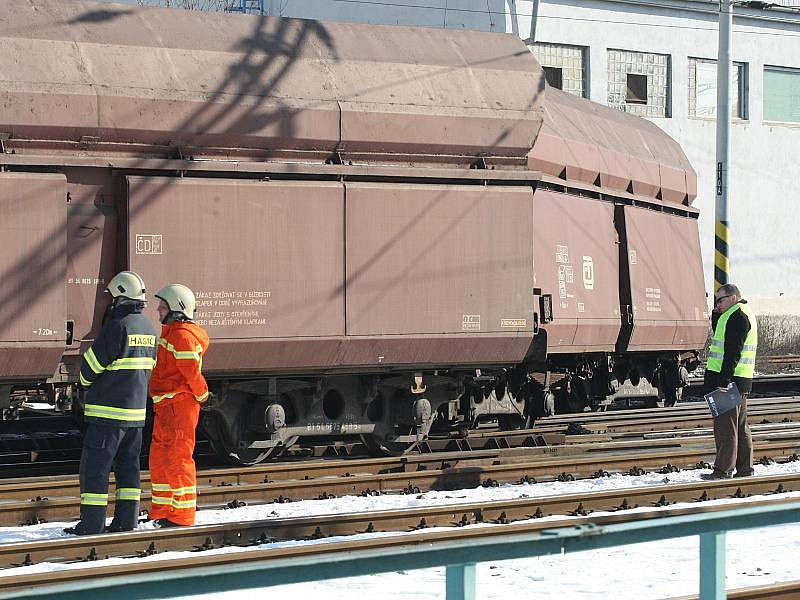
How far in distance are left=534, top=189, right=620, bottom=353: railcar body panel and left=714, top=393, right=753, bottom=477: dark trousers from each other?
8.00 feet

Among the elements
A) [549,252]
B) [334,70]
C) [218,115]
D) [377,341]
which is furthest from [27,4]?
[549,252]

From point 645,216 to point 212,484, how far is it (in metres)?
7.97

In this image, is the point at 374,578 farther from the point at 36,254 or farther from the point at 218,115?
the point at 218,115

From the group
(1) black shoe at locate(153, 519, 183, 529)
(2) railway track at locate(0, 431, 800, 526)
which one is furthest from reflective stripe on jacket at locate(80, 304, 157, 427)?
(2) railway track at locate(0, 431, 800, 526)

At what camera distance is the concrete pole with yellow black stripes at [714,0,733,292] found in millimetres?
20391

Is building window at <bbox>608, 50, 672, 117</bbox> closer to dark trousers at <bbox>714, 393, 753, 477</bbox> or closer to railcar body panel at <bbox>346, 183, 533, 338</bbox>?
railcar body panel at <bbox>346, 183, 533, 338</bbox>

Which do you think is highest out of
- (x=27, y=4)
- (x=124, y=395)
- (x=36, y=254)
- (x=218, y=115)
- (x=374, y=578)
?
(x=27, y=4)

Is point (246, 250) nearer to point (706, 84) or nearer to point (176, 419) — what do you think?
point (176, 419)

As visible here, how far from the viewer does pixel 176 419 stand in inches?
339

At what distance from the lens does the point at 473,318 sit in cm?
1218

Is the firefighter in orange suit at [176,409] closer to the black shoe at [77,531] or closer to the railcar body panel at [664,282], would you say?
the black shoe at [77,531]

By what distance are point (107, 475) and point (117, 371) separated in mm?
712

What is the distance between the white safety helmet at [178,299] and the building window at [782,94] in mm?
28372

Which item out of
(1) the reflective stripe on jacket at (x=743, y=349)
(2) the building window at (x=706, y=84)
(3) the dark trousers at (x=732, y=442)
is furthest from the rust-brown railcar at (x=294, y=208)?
(2) the building window at (x=706, y=84)
